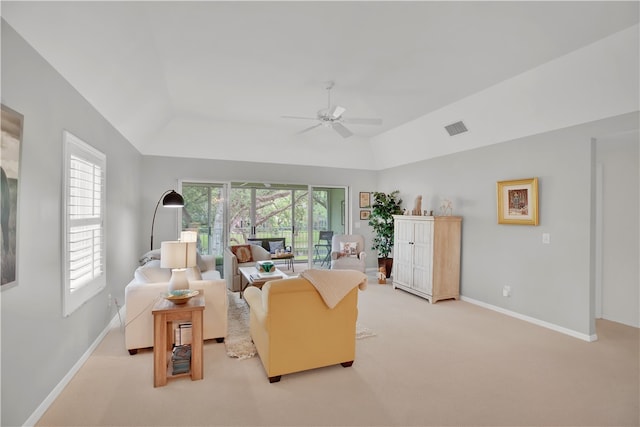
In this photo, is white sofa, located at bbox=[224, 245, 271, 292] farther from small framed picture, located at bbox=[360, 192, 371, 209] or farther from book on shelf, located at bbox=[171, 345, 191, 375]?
small framed picture, located at bbox=[360, 192, 371, 209]

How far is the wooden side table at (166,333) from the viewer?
2645mm

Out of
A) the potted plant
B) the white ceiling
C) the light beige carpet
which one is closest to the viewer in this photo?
the light beige carpet

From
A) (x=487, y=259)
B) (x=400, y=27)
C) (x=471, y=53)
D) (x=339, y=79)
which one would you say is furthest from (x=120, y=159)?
(x=487, y=259)

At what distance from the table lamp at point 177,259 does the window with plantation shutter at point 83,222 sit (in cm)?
72

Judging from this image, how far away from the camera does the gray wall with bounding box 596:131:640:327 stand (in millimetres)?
4086

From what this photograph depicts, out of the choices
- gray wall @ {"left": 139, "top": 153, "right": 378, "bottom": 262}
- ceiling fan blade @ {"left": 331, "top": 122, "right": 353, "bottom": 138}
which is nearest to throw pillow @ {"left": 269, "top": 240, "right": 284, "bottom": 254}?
gray wall @ {"left": 139, "top": 153, "right": 378, "bottom": 262}

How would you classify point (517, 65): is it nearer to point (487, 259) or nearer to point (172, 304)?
point (487, 259)

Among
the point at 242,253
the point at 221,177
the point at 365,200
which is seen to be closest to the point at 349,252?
the point at 365,200

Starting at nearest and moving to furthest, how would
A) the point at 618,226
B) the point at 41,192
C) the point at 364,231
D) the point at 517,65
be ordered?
the point at 41,192 < the point at 517,65 < the point at 618,226 < the point at 364,231

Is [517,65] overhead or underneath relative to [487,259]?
overhead

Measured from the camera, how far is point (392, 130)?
638 centimetres

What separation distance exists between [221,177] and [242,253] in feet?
5.74

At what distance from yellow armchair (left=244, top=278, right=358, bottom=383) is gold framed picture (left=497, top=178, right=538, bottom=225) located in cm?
291

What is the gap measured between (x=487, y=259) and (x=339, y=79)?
347 centimetres
